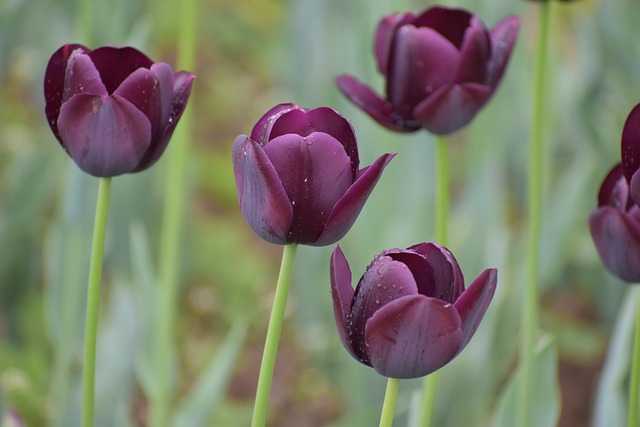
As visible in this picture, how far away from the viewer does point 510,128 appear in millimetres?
1743

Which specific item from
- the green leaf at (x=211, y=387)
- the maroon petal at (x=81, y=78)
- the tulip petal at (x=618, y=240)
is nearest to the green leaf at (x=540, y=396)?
the tulip petal at (x=618, y=240)

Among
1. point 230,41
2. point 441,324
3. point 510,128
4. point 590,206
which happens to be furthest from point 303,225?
point 230,41

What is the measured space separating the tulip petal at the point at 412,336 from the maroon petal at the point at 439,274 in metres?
0.04

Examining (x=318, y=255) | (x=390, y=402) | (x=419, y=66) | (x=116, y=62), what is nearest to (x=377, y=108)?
(x=419, y=66)

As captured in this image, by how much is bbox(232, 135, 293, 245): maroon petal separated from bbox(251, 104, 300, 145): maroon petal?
0.09 feet

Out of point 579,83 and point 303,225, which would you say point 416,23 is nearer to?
point 303,225

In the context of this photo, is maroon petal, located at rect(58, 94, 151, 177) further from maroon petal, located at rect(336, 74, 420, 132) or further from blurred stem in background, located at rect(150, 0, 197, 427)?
blurred stem in background, located at rect(150, 0, 197, 427)

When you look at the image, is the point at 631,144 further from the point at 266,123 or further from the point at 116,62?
the point at 116,62

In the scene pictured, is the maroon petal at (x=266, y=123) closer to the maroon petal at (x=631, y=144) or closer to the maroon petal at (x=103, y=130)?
the maroon petal at (x=103, y=130)

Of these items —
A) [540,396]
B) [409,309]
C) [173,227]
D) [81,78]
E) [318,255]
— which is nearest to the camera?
[409,309]

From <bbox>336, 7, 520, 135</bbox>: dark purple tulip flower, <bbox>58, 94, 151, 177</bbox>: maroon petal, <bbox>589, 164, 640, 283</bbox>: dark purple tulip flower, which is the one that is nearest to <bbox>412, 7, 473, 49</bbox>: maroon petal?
<bbox>336, 7, 520, 135</bbox>: dark purple tulip flower

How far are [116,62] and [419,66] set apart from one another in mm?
243

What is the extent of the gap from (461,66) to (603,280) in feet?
3.51

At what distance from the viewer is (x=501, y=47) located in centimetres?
82
